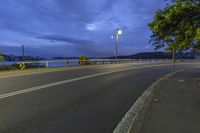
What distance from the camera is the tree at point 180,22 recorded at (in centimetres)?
1841

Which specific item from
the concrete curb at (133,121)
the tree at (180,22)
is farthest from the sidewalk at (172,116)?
the tree at (180,22)

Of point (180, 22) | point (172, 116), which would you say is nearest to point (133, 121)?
point (172, 116)

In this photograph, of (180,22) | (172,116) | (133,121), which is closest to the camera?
(133,121)

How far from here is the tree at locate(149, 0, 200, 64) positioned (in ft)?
60.4

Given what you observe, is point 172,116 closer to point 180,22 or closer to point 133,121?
point 133,121

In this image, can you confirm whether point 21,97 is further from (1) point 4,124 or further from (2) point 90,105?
(1) point 4,124

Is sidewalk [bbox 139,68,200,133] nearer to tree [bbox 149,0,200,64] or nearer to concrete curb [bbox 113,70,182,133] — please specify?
concrete curb [bbox 113,70,182,133]

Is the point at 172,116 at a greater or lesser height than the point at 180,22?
lesser

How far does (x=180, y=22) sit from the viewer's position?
19.4 m

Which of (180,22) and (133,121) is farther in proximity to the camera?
(180,22)

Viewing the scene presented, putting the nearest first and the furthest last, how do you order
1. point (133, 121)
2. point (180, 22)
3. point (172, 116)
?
point (133, 121), point (172, 116), point (180, 22)

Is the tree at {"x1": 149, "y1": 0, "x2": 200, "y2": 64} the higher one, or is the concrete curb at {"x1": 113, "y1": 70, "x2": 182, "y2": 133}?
the tree at {"x1": 149, "y1": 0, "x2": 200, "y2": 64}

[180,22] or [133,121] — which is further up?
[180,22]

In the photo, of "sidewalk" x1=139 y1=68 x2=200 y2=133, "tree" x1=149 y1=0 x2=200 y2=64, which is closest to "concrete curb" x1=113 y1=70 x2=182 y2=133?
"sidewalk" x1=139 y1=68 x2=200 y2=133
